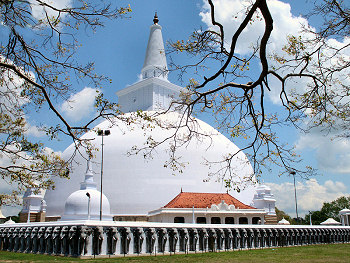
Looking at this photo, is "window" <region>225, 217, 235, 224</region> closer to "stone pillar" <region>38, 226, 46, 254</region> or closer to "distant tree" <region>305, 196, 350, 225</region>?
"stone pillar" <region>38, 226, 46, 254</region>

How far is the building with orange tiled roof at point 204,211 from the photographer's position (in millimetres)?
31359

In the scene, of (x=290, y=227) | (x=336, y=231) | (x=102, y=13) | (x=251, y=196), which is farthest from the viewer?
(x=251, y=196)

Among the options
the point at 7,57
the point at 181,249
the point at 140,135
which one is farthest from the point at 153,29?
the point at 7,57

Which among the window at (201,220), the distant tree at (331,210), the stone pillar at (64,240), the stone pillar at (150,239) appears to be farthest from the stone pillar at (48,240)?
the distant tree at (331,210)

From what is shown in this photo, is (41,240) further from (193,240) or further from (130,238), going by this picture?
(193,240)

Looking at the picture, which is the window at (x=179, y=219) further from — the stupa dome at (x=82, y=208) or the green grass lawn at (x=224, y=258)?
the green grass lawn at (x=224, y=258)

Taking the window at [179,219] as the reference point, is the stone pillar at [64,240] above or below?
below

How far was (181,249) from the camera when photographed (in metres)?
20.5

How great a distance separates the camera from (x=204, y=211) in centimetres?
3222

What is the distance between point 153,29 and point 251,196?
25455 millimetres

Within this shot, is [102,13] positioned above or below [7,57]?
above

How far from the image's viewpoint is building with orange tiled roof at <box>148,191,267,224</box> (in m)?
31.4

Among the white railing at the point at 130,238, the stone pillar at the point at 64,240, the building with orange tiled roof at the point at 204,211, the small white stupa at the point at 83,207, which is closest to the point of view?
the white railing at the point at 130,238

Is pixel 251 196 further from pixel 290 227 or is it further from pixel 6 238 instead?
pixel 6 238
